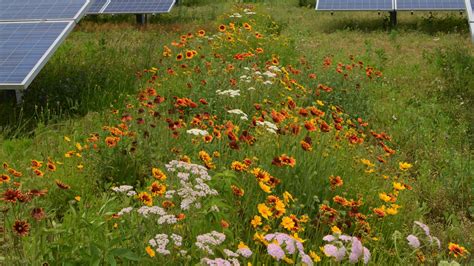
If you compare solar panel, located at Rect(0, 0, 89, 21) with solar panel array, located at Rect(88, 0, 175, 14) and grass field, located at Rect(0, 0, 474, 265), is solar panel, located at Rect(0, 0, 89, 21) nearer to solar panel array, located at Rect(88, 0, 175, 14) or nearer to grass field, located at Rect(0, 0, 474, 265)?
grass field, located at Rect(0, 0, 474, 265)

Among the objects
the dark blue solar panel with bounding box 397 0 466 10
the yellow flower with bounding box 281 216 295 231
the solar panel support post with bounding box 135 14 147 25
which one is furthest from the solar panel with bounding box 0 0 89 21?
the dark blue solar panel with bounding box 397 0 466 10

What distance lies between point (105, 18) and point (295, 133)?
1370 centimetres

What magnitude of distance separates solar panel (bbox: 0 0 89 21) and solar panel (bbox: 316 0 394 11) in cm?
750

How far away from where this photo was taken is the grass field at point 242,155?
2.41 metres

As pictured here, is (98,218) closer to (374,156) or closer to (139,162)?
(139,162)

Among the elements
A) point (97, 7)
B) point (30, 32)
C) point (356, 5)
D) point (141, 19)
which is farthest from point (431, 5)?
point (30, 32)

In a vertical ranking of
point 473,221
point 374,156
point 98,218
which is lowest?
point 473,221

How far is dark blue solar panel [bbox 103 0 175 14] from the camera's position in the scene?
1360cm

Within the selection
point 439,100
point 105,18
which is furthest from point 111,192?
point 105,18

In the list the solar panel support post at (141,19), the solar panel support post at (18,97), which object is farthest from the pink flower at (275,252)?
the solar panel support post at (141,19)

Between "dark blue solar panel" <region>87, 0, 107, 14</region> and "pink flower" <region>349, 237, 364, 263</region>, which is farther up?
"dark blue solar panel" <region>87, 0, 107, 14</region>

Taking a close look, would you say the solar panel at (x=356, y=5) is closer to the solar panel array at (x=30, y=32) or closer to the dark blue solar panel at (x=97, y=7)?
the dark blue solar panel at (x=97, y=7)

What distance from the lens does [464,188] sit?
4.13 metres

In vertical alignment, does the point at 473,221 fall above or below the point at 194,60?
below
